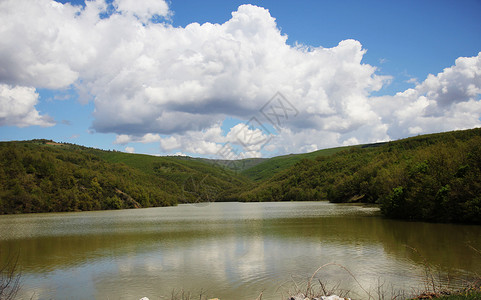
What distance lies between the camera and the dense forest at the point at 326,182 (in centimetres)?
3325

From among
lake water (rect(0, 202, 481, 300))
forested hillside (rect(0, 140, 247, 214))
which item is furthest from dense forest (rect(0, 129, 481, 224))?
lake water (rect(0, 202, 481, 300))

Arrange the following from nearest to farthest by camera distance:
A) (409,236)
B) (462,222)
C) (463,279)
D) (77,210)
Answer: (463,279) < (409,236) < (462,222) < (77,210)

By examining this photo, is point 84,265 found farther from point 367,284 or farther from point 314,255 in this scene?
point 367,284

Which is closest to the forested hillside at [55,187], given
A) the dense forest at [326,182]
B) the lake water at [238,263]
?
the dense forest at [326,182]

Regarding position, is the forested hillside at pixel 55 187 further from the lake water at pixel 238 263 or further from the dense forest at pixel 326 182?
the lake water at pixel 238 263

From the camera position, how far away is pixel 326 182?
5482 inches

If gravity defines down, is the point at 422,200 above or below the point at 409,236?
above

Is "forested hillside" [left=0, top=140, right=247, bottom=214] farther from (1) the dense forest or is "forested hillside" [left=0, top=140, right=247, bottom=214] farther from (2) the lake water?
(2) the lake water

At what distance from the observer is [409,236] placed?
25625 millimetres

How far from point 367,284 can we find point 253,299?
4.70m

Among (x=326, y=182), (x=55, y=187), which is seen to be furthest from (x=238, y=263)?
(x=326, y=182)

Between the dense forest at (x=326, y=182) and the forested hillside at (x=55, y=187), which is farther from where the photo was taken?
the forested hillside at (x=55, y=187)

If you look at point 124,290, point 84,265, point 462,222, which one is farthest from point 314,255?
point 462,222

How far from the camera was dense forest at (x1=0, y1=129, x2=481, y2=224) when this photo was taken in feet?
109
